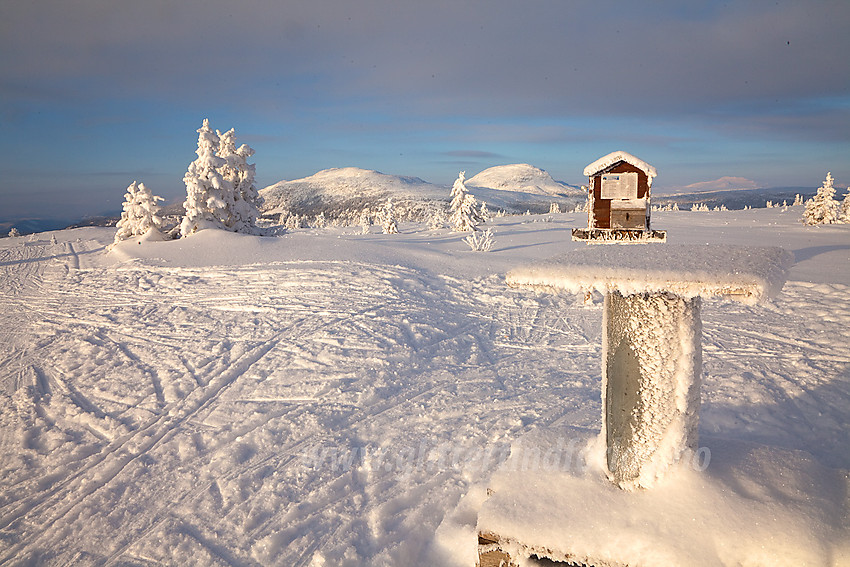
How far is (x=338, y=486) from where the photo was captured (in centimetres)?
537

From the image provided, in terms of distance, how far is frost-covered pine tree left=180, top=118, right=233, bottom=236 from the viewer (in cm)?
1986

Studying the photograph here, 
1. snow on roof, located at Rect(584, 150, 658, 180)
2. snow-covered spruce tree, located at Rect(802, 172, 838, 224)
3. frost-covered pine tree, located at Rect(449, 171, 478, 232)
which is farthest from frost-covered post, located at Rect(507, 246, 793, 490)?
snow-covered spruce tree, located at Rect(802, 172, 838, 224)

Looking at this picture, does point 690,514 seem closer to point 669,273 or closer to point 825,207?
point 669,273

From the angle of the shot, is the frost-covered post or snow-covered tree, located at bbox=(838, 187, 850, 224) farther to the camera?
snow-covered tree, located at bbox=(838, 187, 850, 224)

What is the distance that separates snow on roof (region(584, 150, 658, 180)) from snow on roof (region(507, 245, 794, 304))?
7.27m

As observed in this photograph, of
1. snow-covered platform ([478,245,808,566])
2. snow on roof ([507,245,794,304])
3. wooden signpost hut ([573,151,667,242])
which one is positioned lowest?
snow-covered platform ([478,245,808,566])

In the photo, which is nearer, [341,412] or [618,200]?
[341,412]

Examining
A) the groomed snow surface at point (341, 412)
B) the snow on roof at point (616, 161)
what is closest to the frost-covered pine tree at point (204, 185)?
the groomed snow surface at point (341, 412)

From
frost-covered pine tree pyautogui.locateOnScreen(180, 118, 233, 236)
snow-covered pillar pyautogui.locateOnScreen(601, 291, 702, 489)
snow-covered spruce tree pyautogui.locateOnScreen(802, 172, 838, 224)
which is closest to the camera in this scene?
snow-covered pillar pyautogui.locateOnScreen(601, 291, 702, 489)

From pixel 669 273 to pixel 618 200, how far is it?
28.0 ft

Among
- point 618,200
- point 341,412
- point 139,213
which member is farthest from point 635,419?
point 139,213

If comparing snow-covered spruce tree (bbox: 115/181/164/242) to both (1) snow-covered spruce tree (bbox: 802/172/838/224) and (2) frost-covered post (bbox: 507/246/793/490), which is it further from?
(1) snow-covered spruce tree (bbox: 802/172/838/224)

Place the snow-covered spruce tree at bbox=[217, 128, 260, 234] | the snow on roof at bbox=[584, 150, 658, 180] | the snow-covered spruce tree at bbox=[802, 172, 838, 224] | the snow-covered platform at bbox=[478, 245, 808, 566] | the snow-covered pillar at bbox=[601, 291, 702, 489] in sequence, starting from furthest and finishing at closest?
the snow-covered spruce tree at bbox=[802, 172, 838, 224], the snow-covered spruce tree at bbox=[217, 128, 260, 234], the snow on roof at bbox=[584, 150, 658, 180], the snow-covered pillar at bbox=[601, 291, 702, 489], the snow-covered platform at bbox=[478, 245, 808, 566]

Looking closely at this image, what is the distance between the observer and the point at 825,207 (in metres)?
29.5
